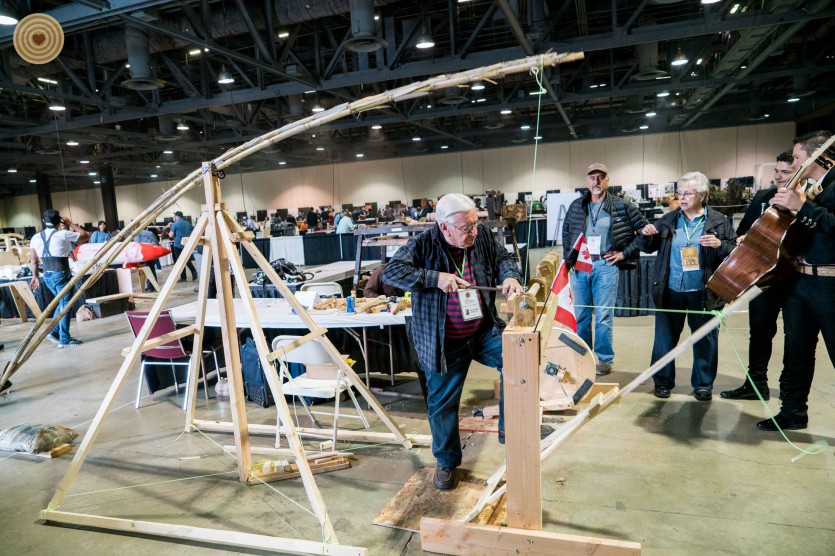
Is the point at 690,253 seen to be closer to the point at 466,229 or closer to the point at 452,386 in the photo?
the point at 466,229

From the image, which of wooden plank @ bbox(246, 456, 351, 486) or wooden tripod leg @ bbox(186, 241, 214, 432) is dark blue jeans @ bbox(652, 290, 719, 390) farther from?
wooden tripod leg @ bbox(186, 241, 214, 432)

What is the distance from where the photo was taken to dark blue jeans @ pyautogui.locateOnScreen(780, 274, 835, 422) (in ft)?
9.12

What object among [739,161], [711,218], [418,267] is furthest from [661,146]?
[418,267]

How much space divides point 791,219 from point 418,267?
209cm

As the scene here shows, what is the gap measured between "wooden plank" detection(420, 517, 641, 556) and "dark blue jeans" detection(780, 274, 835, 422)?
1877 mm

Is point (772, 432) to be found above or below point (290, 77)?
below

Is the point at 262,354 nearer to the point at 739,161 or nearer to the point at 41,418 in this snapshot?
the point at 41,418

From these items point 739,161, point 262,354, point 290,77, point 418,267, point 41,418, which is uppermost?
point 290,77

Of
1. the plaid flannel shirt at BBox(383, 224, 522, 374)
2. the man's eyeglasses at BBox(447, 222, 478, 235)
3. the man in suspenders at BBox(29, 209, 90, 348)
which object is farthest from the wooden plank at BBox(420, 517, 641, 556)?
the man in suspenders at BBox(29, 209, 90, 348)

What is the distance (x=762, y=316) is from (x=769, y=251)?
33.1 inches

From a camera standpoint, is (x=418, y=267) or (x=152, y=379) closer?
(x=418, y=267)

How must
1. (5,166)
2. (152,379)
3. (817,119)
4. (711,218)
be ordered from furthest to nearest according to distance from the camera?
(5,166) < (817,119) < (152,379) < (711,218)

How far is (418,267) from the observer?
8.48 feet

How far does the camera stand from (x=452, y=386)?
260 centimetres
